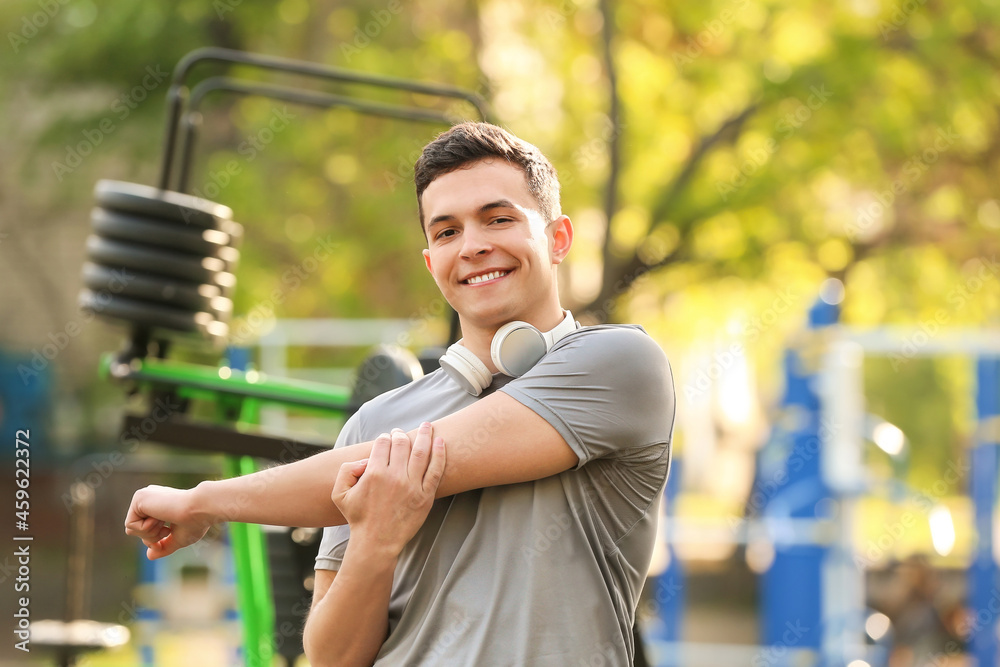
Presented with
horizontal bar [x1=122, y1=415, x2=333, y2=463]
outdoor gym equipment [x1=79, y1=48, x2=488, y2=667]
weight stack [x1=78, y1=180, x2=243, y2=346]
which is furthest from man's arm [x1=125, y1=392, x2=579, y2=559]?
weight stack [x1=78, y1=180, x2=243, y2=346]

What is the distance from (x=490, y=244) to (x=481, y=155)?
115 mm

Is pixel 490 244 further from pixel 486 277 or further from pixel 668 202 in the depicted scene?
pixel 668 202

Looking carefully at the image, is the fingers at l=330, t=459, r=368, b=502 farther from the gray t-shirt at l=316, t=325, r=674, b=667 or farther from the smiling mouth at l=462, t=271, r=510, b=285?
the smiling mouth at l=462, t=271, r=510, b=285

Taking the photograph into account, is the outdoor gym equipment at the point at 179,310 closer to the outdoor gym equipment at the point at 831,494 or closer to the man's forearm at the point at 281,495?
the man's forearm at the point at 281,495

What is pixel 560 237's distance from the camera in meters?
1.46

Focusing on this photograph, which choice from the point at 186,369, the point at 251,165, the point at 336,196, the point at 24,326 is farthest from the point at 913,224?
the point at 24,326

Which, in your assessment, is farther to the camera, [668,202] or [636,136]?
[636,136]

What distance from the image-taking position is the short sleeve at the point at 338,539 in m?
1.39

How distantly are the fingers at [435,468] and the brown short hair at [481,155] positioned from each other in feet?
1.12

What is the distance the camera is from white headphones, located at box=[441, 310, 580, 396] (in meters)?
1.34

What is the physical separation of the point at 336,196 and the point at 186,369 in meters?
5.37

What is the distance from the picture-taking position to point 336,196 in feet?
26.2


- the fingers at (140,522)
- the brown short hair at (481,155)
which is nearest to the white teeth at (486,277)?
the brown short hair at (481,155)

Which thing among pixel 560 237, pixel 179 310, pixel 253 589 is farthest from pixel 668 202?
pixel 560 237
